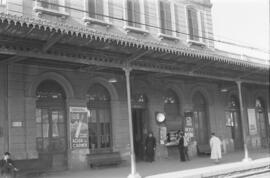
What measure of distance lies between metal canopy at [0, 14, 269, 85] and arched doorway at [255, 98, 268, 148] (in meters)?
8.60

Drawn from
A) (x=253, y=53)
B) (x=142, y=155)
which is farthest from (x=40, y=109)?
(x=253, y=53)

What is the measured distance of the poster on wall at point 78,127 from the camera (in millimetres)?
14422

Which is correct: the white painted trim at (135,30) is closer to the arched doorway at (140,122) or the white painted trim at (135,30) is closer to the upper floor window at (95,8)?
the upper floor window at (95,8)

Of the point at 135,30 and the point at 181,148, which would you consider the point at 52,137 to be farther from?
the point at 135,30

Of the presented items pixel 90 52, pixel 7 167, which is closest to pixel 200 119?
pixel 90 52

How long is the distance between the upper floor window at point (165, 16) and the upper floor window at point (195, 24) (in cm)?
165

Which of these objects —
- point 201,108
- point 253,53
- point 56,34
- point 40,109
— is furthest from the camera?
point 253,53

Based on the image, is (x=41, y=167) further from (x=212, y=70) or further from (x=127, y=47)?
(x=212, y=70)

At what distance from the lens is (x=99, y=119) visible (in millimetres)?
15719

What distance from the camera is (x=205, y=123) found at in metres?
20.5

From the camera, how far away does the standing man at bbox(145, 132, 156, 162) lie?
16.5m

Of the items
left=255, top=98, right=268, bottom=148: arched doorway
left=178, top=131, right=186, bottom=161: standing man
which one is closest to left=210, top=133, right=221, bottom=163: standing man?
left=178, top=131, right=186, bottom=161: standing man

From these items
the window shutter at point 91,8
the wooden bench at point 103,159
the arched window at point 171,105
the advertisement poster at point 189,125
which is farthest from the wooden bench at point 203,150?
the window shutter at point 91,8

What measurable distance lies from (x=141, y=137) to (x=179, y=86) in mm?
3285
